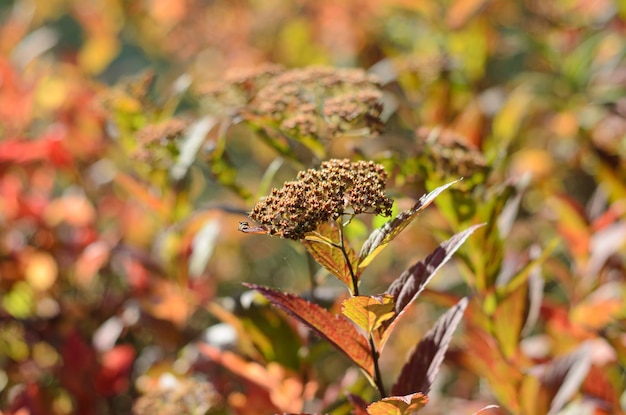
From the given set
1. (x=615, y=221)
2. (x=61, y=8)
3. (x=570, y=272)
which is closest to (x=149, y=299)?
(x=570, y=272)

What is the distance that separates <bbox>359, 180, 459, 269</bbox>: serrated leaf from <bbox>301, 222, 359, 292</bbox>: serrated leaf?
0.6 inches

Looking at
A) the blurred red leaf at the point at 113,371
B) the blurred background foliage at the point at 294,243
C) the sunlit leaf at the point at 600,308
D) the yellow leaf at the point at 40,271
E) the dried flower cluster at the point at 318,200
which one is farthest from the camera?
the yellow leaf at the point at 40,271

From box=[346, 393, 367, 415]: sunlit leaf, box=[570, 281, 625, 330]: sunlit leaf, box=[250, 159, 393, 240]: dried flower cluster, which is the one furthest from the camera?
box=[570, 281, 625, 330]: sunlit leaf

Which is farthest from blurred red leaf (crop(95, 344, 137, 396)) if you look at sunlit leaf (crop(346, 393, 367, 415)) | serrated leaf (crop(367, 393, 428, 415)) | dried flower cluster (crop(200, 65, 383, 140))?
serrated leaf (crop(367, 393, 428, 415))

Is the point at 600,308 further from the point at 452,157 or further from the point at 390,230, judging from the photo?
the point at 390,230

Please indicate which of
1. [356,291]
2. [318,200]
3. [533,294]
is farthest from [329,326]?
[533,294]

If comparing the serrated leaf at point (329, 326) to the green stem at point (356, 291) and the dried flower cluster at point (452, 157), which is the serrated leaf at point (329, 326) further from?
the dried flower cluster at point (452, 157)

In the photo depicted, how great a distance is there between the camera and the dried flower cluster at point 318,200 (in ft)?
2.52

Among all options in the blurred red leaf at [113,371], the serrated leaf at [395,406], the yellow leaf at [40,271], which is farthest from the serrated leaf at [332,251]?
the yellow leaf at [40,271]

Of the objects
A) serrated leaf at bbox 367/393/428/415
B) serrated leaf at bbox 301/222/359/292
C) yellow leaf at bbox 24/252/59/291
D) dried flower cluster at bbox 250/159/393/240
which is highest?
dried flower cluster at bbox 250/159/393/240

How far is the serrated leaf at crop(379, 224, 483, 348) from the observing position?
84 cm

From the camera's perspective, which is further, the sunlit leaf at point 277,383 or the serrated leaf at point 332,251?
the sunlit leaf at point 277,383

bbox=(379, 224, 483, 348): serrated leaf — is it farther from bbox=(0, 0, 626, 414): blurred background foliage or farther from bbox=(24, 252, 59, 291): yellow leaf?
bbox=(24, 252, 59, 291): yellow leaf

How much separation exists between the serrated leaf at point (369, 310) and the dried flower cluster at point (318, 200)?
0.31 feet
